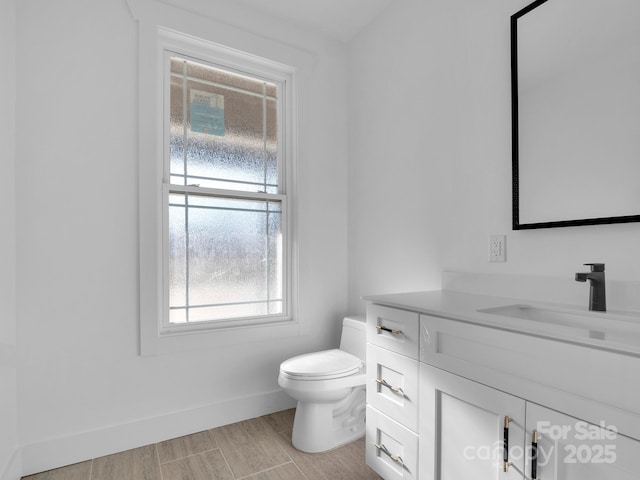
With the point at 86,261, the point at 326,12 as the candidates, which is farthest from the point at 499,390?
the point at 326,12

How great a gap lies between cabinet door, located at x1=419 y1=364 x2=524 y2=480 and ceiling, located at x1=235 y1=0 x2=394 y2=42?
7.23ft

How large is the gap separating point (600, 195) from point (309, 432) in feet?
5.57

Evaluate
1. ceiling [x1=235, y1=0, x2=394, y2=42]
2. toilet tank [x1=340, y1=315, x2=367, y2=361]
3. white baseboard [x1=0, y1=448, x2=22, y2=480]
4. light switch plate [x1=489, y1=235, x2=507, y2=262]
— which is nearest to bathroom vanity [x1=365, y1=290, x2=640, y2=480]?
light switch plate [x1=489, y1=235, x2=507, y2=262]

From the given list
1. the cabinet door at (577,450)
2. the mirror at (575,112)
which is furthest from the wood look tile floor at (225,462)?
the mirror at (575,112)

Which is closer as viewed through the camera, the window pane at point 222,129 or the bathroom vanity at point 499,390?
the bathroom vanity at point 499,390

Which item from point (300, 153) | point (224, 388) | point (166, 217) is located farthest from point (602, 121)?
point (224, 388)

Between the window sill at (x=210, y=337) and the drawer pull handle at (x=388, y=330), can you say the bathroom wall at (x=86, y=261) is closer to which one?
the window sill at (x=210, y=337)

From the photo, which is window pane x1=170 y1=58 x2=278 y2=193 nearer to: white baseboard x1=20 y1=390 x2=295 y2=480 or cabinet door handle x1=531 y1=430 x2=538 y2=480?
white baseboard x1=20 y1=390 x2=295 y2=480

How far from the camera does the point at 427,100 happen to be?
2.00 metres

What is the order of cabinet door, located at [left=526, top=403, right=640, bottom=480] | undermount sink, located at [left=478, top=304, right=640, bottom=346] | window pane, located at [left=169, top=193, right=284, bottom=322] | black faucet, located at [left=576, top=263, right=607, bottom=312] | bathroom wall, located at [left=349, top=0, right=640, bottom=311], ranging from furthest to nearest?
window pane, located at [left=169, top=193, right=284, bottom=322]
bathroom wall, located at [left=349, top=0, right=640, bottom=311]
black faucet, located at [left=576, top=263, right=607, bottom=312]
undermount sink, located at [left=478, top=304, right=640, bottom=346]
cabinet door, located at [left=526, top=403, right=640, bottom=480]

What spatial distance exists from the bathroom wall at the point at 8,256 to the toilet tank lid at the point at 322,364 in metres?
1.23

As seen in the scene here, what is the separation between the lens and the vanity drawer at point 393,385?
136 centimetres

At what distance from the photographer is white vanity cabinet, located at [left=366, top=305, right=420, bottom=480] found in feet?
4.45

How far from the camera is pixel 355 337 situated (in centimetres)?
221
